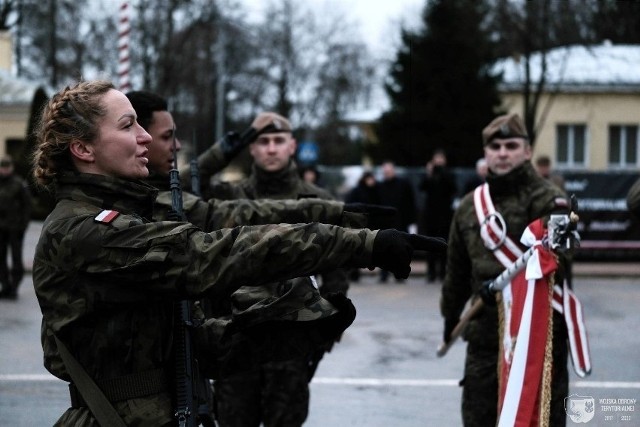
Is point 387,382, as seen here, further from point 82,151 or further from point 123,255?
point 123,255

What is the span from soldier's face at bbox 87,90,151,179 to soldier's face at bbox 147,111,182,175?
1685 mm

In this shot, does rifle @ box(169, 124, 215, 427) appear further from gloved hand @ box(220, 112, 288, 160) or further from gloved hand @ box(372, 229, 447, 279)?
gloved hand @ box(220, 112, 288, 160)

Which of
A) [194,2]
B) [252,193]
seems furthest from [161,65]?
[252,193]

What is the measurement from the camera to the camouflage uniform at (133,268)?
118 inches

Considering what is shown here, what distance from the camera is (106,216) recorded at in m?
3.09

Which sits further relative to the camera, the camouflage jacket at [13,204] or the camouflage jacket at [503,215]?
the camouflage jacket at [13,204]

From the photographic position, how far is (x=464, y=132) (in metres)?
31.0

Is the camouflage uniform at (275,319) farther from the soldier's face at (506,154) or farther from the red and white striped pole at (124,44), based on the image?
the red and white striped pole at (124,44)

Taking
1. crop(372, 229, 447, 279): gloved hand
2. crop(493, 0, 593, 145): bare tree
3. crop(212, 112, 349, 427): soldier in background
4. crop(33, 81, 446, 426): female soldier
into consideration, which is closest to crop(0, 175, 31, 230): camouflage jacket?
crop(212, 112, 349, 427): soldier in background

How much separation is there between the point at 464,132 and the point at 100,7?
14.9m

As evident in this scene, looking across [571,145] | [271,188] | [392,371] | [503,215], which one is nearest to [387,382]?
[392,371]

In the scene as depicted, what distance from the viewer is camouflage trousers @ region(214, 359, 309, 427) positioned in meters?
5.86

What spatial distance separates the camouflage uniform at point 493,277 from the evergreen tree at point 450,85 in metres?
24.6

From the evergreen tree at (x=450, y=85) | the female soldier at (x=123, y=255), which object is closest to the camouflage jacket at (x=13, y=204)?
the female soldier at (x=123, y=255)
